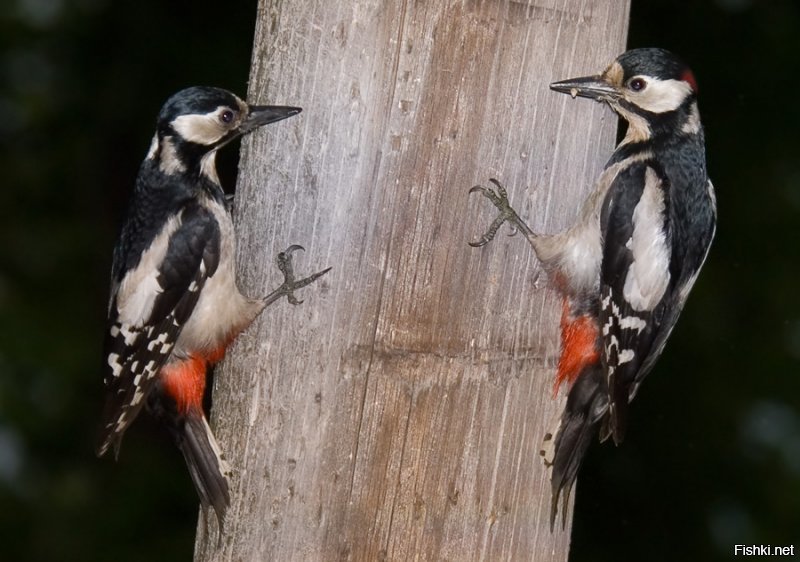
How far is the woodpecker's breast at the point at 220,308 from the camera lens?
3.29 meters

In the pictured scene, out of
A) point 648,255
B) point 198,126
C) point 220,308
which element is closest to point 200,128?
point 198,126

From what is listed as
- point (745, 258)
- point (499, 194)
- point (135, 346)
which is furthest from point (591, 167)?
point (745, 258)

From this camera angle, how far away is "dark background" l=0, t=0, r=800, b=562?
6242 mm

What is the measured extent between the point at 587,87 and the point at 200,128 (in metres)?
1.31

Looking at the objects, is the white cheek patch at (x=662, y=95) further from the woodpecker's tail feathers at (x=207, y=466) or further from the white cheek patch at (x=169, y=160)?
the woodpecker's tail feathers at (x=207, y=466)

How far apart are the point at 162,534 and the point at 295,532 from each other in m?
3.32

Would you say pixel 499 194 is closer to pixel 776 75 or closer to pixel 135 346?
pixel 135 346

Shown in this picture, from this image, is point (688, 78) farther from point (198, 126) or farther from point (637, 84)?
point (198, 126)

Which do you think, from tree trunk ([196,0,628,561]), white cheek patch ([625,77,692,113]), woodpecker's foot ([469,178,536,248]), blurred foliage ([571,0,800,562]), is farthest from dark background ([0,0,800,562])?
woodpecker's foot ([469,178,536,248])

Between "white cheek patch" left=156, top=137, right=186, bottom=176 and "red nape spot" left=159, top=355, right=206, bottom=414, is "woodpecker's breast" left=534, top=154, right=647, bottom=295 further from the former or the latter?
"white cheek patch" left=156, top=137, right=186, bottom=176

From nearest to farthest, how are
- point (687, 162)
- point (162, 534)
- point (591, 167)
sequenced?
point (591, 167) < point (687, 162) < point (162, 534)

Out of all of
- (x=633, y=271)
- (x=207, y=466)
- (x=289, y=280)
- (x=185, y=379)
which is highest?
(x=633, y=271)

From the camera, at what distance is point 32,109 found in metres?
7.45

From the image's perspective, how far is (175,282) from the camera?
3.68 m
